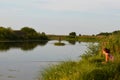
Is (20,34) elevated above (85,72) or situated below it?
above

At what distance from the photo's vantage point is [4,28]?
10281 cm

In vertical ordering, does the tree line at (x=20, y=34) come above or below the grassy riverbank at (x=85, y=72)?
above

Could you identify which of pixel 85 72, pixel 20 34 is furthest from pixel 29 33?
pixel 85 72

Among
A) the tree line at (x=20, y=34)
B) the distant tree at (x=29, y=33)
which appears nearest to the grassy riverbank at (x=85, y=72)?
the tree line at (x=20, y=34)

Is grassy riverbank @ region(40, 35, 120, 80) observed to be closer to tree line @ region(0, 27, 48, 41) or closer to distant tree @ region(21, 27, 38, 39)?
tree line @ region(0, 27, 48, 41)

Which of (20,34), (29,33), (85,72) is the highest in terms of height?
(29,33)

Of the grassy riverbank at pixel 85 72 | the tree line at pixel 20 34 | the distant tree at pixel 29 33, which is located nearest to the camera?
the grassy riverbank at pixel 85 72

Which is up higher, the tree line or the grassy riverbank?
the tree line

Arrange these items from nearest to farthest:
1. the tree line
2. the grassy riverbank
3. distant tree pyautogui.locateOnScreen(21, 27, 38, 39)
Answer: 1. the grassy riverbank
2. the tree line
3. distant tree pyautogui.locateOnScreen(21, 27, 38, 39)

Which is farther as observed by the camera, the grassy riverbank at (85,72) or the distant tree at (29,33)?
the distant tree at (29,33)

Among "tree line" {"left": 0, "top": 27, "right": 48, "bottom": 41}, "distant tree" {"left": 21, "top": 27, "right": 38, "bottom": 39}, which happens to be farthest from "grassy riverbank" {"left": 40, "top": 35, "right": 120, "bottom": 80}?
"distant tree" {"left": 21, "top": 27, "right": 38, "bottom": 39}

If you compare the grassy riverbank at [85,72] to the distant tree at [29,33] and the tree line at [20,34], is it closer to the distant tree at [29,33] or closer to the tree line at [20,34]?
the tree line at [20,34]

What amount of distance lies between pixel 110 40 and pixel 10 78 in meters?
6.85

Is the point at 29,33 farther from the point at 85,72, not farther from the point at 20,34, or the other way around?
the point at 85,72
